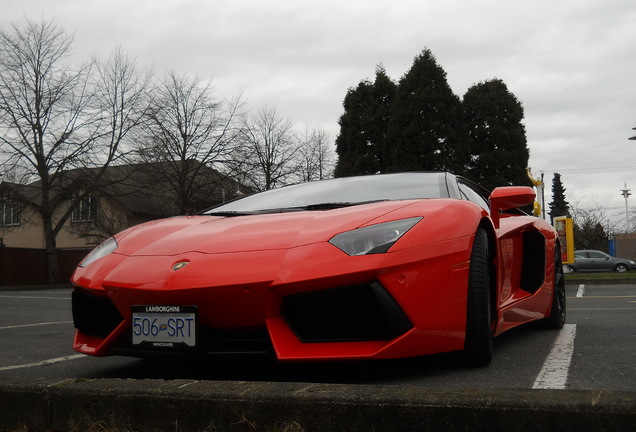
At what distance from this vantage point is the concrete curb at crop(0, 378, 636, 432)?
1682mm

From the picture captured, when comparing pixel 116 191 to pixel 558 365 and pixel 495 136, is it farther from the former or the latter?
pixel 558 365

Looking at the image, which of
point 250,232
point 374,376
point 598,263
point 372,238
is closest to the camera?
point 372,238

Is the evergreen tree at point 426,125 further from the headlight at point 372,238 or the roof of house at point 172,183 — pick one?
the headlight at point 372,238

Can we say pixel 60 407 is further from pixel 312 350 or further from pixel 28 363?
pixel 28 363

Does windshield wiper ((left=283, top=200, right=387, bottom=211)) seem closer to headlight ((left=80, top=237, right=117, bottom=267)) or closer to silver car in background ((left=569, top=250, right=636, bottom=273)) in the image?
headlight ((left=80, top=237, right=117, bottom=267))

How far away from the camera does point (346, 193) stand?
3639 mm

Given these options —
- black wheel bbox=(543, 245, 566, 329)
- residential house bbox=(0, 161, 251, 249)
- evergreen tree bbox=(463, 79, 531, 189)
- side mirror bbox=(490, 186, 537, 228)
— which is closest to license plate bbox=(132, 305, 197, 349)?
side mirror bbox=(490, 186, 537, 228)

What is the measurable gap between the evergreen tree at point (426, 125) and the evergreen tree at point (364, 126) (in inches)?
49.9

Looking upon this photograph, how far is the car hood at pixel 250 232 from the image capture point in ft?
8.92

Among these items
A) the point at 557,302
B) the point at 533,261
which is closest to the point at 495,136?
the point at 557,302

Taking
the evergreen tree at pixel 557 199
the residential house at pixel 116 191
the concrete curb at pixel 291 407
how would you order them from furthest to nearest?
the evergreen tree at pixel 557 199 < the residential house at pixel 116 191 < the concrete curb at pixel 291 407

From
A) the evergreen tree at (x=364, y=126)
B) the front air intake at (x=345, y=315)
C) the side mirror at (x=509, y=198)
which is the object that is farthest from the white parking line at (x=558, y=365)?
the evergreen tree at (x=364, y=126)

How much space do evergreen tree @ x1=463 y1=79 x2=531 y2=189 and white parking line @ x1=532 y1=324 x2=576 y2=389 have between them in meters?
30.9

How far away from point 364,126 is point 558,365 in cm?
3435
